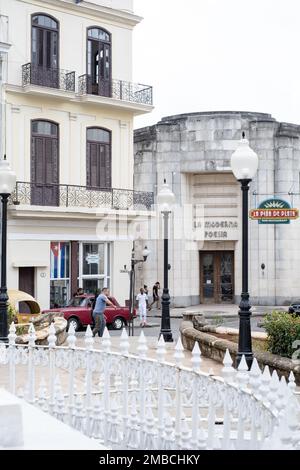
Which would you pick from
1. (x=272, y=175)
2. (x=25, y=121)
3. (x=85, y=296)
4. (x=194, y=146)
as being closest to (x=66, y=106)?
(x=25, y=121)

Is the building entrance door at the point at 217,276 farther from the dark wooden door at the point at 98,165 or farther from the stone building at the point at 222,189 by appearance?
the dark wooden door at the point at 98,165

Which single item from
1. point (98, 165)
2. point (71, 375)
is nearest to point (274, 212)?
point (98, 165)

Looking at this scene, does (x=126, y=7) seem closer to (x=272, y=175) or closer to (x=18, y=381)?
(x=272, y=175)

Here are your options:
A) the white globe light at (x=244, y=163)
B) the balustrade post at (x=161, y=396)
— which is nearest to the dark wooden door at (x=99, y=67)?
the white globe light at (x=244, y=163)

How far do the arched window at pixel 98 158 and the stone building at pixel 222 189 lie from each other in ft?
25.4

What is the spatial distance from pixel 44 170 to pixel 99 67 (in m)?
4.82

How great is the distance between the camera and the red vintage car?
23.9 metres

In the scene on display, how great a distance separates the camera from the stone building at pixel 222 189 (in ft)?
113

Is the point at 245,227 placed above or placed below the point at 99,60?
below

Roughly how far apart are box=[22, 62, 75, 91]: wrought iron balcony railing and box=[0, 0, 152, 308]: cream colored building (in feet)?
0.12

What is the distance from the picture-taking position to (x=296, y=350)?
1173cm

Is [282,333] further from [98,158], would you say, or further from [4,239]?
[98,158]

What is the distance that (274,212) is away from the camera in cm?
3291
